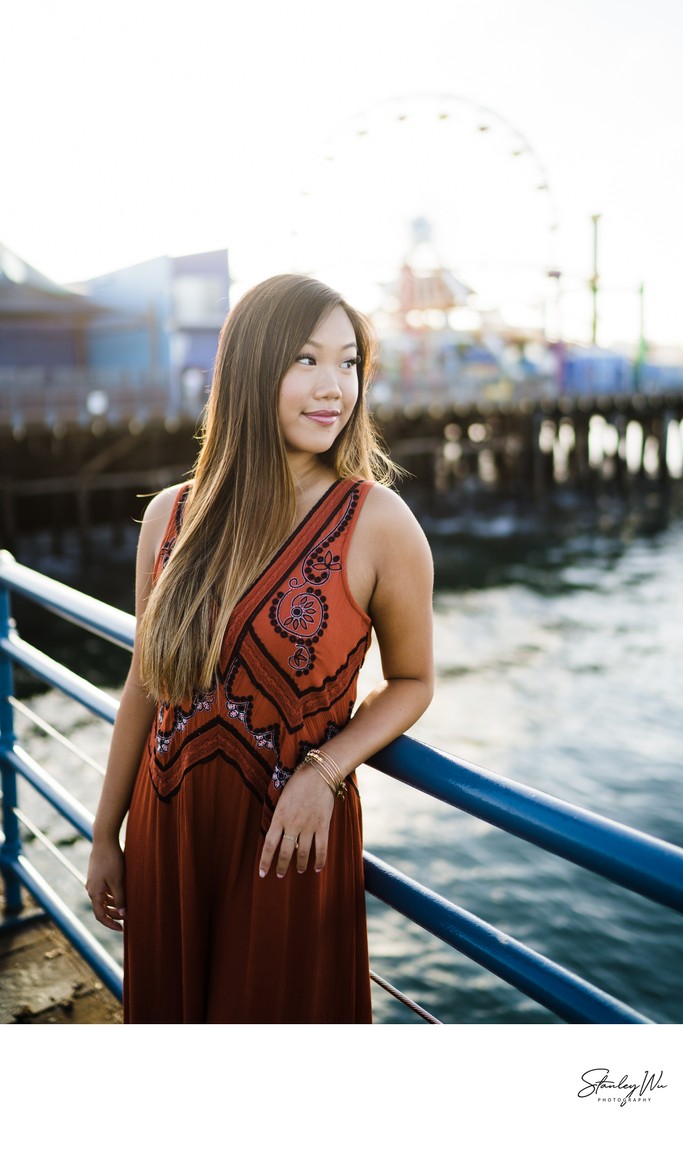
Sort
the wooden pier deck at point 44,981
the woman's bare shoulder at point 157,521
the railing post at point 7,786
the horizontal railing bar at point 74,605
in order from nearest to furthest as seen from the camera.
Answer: the woman's bare shoulder at point 157,521
the horizontal railing bar at point 74,605
the wooden pier deck at point 44,981
the railing post at point 7,786

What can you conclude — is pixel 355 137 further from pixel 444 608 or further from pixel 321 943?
pixel 321 943

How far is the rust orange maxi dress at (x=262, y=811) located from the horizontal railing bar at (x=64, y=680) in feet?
0.89

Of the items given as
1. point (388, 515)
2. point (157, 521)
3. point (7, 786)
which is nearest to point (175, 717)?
point (157, 521)

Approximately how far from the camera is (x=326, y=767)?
1253mm

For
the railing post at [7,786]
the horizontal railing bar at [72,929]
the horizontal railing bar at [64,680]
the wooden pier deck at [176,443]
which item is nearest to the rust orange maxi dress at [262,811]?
the horizontal railing bar at [64,680]

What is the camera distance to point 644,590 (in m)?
15.0

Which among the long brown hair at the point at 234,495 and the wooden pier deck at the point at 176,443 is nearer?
the long brown hair at the point at 234,495

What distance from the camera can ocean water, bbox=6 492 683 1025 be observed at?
16.9 feet

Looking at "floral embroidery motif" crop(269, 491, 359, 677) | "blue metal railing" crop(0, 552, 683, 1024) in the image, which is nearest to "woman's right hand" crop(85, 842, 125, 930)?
"blue metal railing" crop(0, 552, 683, 1024)

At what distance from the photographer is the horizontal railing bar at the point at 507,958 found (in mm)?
1036

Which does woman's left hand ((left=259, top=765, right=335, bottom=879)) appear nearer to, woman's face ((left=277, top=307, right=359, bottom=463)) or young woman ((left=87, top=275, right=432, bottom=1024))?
young woman ((left=87, top=275, right=432, bottom=1024))

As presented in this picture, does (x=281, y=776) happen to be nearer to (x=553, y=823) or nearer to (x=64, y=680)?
(x=553, y=823)

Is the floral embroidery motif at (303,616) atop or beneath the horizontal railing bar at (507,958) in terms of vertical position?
atop

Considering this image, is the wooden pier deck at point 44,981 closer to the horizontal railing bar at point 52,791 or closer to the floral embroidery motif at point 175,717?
the horizontal railing bar at point 52,791
